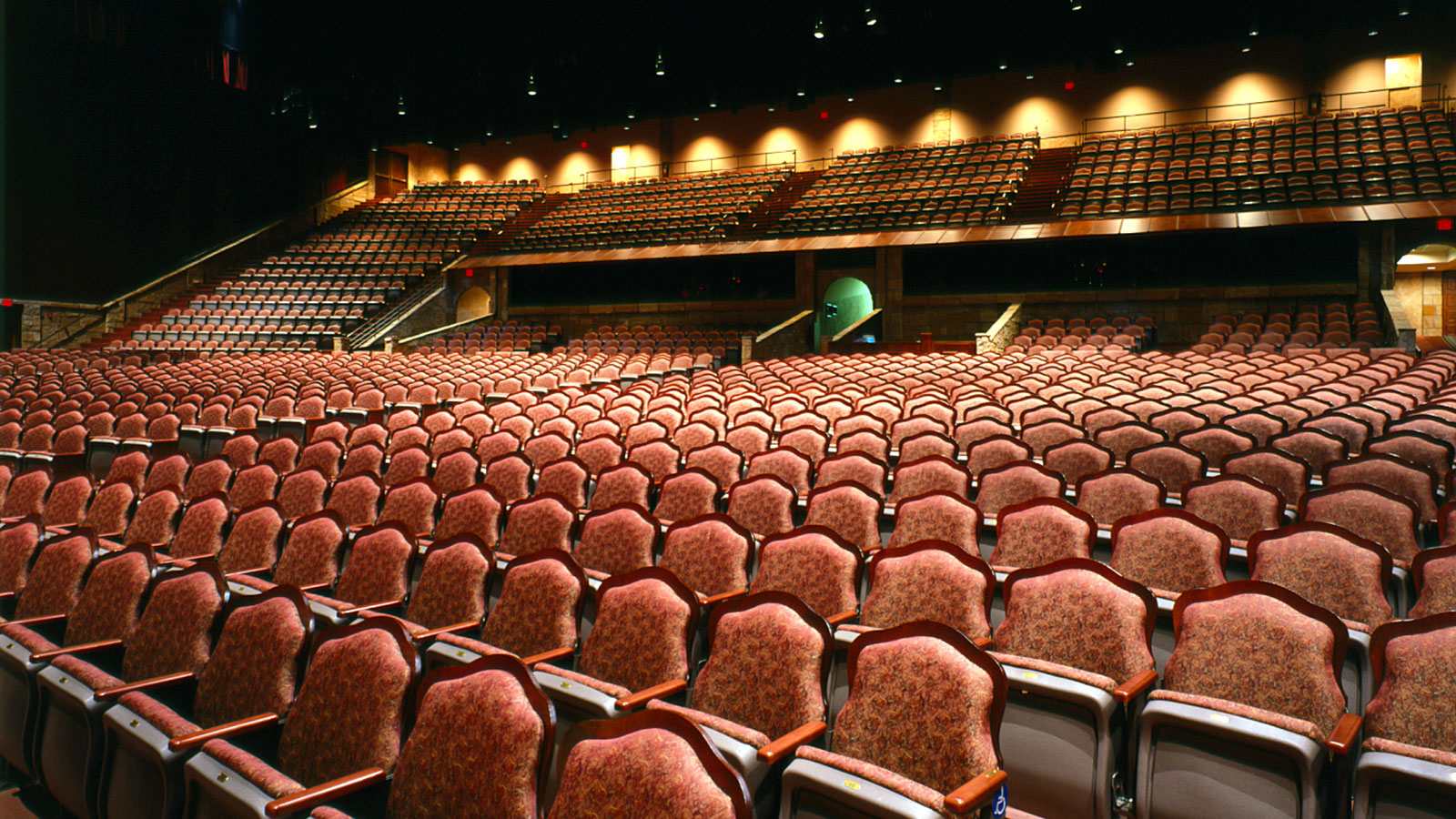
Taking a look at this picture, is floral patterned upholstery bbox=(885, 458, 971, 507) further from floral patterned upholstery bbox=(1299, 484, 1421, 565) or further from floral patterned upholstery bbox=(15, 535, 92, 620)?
floral patterned upholstery bbox=(15, 535, 92, 620)

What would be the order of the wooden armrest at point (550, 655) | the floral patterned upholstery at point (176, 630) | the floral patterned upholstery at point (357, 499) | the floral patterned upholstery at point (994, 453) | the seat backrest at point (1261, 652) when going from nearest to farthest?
the seat backrest at point (1261, 652) < the wooden armrest at point (550, 655) < the floral patterned upholstery at point (176, 630) < the floral patterned upholstery at point (357, 499) < the floral patterned upholstery at point (994, 453)

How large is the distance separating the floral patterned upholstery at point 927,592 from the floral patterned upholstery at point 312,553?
2.07 m

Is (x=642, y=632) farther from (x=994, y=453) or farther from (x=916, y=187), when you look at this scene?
(x=916, y=187)

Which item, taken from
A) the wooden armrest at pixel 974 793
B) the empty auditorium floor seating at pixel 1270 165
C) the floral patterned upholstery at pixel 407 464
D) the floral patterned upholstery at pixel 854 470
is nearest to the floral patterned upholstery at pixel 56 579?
the floral patterned upholstery at pixel 407 464

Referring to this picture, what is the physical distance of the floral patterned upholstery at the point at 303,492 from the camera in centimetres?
407


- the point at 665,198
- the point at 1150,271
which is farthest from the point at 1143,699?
the point at 665,198

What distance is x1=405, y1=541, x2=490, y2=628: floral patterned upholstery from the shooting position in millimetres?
2652

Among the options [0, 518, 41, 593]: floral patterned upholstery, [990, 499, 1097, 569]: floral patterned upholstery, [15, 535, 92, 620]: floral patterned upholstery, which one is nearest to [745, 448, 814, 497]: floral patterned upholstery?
[990, 499, 1097, 569]: floral patterned upholstery

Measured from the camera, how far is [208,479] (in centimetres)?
445

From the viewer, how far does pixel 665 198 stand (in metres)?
16.8

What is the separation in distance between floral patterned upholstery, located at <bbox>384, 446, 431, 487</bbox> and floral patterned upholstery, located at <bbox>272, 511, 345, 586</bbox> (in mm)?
1371

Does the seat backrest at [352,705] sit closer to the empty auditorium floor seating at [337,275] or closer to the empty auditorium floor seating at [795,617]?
the empty auditorium floor seating at [795,617]

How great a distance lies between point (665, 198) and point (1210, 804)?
1614cm

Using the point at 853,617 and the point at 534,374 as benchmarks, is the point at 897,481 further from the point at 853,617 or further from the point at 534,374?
the point at 534,374
